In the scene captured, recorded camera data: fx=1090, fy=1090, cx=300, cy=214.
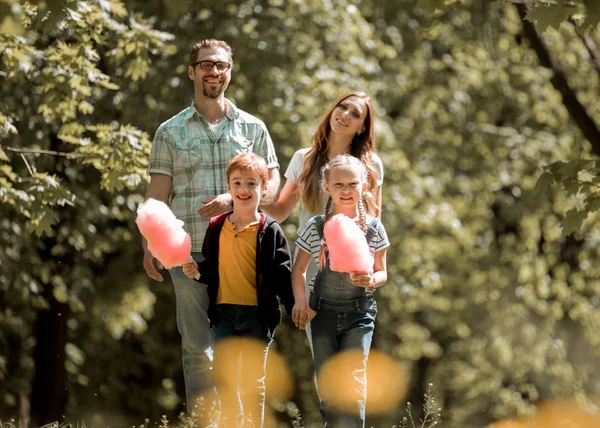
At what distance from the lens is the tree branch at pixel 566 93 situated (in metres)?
9.10

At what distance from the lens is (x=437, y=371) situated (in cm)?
1764

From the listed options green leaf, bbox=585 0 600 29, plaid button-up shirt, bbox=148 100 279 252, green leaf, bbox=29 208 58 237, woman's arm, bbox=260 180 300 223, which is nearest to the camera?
green leaf, bbox=585 0 600 29

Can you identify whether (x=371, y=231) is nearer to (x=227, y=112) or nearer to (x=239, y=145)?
(x=239, y=145)

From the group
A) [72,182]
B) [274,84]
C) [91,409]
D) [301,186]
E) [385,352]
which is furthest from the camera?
[385,352]

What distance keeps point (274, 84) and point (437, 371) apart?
22.3 ft

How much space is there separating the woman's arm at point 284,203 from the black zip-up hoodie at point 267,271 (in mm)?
556

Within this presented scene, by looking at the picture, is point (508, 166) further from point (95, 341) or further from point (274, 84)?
point (95, 341)

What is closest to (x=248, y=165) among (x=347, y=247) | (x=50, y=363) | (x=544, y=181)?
(x=347, y=247)

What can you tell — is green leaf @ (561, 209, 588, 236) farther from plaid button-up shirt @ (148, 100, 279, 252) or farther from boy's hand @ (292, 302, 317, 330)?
boy's hand @ (292, 302, 317, 330)

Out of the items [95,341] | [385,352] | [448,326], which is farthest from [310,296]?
[448,326]

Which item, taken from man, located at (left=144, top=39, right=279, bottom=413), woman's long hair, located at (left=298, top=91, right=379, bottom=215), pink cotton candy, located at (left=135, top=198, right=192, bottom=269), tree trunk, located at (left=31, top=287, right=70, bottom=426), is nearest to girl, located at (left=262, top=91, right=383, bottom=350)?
woman's long hair, located at (left=298, top=91, right=379, bottom=215)

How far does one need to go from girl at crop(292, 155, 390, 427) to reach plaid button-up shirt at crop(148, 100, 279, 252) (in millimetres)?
682

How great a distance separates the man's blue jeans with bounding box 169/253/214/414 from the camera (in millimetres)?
5465

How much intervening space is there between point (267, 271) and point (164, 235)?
0.52 meters
